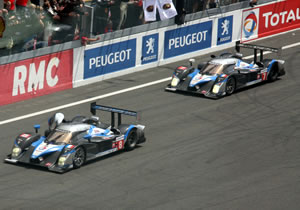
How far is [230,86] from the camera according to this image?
2648cm

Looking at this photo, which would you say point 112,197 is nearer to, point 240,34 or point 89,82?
point 89,82

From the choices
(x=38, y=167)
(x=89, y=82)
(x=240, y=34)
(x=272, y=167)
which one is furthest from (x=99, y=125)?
(x=240, y=34)

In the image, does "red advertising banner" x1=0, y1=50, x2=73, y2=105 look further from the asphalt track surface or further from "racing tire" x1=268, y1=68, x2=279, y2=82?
"racing tire" x1=268, y1=68, x2=279, y2=82

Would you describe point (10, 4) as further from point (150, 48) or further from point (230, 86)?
point (230, 86)

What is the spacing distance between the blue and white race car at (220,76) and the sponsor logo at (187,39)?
12.5 feet

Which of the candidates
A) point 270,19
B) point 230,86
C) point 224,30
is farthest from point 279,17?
point 230,86

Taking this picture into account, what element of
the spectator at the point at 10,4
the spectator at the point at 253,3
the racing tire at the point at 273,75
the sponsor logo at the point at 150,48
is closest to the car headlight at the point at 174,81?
the sponsor logo at the point at 150,48

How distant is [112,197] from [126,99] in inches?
360

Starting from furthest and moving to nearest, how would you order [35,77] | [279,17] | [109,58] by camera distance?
[279,17]
[109,58]
[35,77]

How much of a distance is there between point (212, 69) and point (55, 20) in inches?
243

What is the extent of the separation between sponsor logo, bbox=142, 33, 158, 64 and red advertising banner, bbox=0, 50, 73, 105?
12.6 ft

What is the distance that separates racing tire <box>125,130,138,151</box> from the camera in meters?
21.0

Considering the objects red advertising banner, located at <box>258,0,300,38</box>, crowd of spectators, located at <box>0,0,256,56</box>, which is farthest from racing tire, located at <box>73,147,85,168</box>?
red advertising banner, located at <box>258,0,300,38</box>

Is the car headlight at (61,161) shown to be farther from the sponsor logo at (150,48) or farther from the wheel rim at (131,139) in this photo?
the sponsor logo at (150,48)
